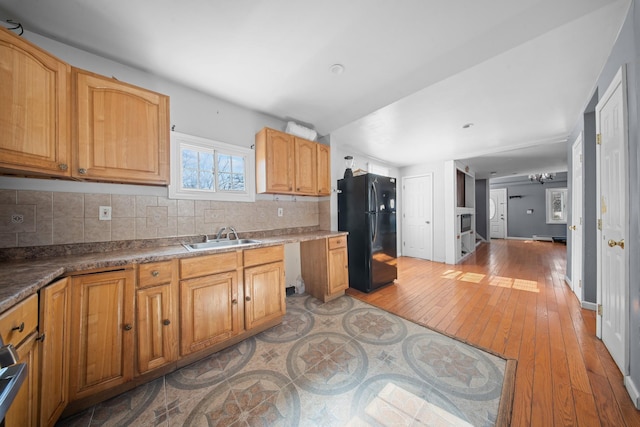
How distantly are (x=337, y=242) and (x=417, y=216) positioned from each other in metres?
3.14

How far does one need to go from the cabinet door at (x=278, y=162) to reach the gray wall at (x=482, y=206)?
7.42 metres

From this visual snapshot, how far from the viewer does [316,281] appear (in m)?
2.77

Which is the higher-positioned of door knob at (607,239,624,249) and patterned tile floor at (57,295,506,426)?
door knob at (607,239,624,249)

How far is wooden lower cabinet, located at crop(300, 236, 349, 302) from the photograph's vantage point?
2.65m

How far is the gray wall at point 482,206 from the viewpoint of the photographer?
714cm

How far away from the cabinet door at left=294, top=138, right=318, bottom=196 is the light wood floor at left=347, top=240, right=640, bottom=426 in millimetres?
1584

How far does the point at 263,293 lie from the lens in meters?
1.99

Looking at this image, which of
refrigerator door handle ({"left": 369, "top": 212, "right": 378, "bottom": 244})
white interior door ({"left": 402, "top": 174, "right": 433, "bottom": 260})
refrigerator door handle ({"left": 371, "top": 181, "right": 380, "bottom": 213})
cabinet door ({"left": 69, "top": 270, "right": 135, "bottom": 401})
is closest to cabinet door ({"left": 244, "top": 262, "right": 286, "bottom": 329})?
cabinet door ({"left": 69, "top": 270, "right": 135, "bottom": 401})

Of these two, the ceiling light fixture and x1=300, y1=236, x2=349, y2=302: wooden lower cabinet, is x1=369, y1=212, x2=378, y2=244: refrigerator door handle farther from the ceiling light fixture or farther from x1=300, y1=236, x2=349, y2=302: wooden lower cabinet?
the ceiling light fixture

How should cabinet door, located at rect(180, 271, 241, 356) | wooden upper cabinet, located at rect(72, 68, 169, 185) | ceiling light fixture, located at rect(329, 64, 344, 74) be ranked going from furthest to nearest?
ceiling light fixture, located at rect(329, 64, 344, 74), cabinet door, located at rect(180, 271, 241, 356), wooden upper cabinet, located at rect(72, 68, 169, 185)

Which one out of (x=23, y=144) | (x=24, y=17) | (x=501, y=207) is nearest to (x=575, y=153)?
(x=23, y=144)

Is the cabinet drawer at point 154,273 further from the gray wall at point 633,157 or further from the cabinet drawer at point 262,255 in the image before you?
the gray wall at point 633,157

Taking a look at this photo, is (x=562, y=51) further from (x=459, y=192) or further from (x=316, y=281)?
(x=459, y=192)

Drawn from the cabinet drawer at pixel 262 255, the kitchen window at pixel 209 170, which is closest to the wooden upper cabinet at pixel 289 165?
the kitchen window at pixel 209 170
